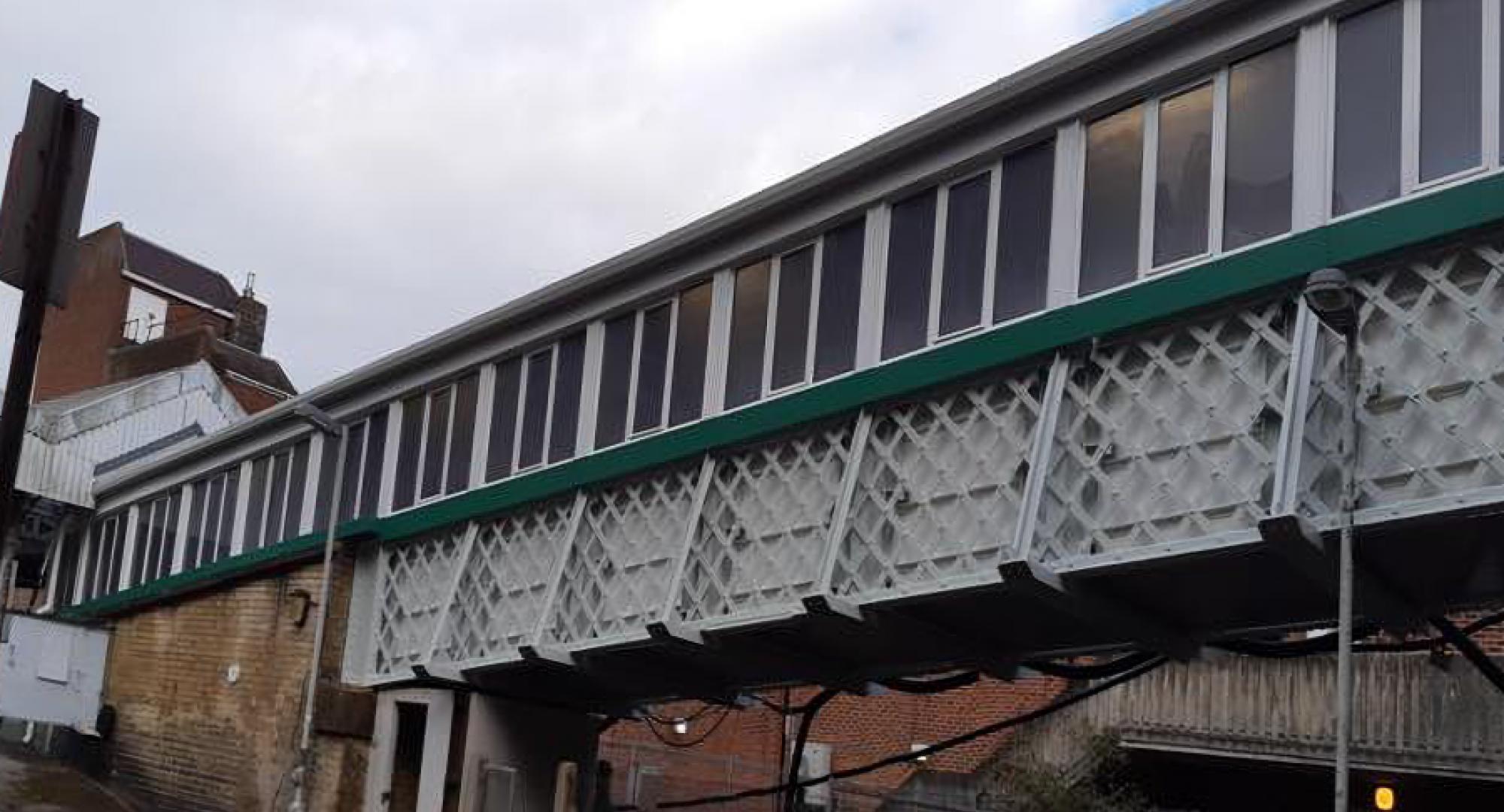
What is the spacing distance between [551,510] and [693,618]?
3.26 metres

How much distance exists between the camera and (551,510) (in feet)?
58.2

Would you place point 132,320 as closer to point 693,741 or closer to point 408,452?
point 693,741

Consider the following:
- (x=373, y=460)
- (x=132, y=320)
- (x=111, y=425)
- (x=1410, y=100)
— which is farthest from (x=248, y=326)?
(x=1410, y=100)

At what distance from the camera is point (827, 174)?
583 inches

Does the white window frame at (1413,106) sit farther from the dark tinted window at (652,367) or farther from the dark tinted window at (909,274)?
the dark tinted window at (652,367)

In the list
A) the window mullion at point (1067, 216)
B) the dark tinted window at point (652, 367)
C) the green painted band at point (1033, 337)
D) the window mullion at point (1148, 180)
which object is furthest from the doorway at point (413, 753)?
the window mullion at point (1148, 180)

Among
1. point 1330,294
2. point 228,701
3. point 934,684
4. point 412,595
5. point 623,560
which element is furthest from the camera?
point 228,701

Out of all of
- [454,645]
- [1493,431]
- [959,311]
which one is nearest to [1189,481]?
[1493,431]

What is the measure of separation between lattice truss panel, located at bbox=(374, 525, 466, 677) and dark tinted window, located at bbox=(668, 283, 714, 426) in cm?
397

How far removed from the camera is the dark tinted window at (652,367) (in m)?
16.8

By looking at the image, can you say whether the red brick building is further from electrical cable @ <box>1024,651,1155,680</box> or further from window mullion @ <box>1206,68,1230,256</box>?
window mullion @ <box>1206,68,1230,256</box>

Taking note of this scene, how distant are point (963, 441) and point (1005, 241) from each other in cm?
171

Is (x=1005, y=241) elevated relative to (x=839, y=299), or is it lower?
elevated

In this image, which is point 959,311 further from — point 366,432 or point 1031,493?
point 366,432
